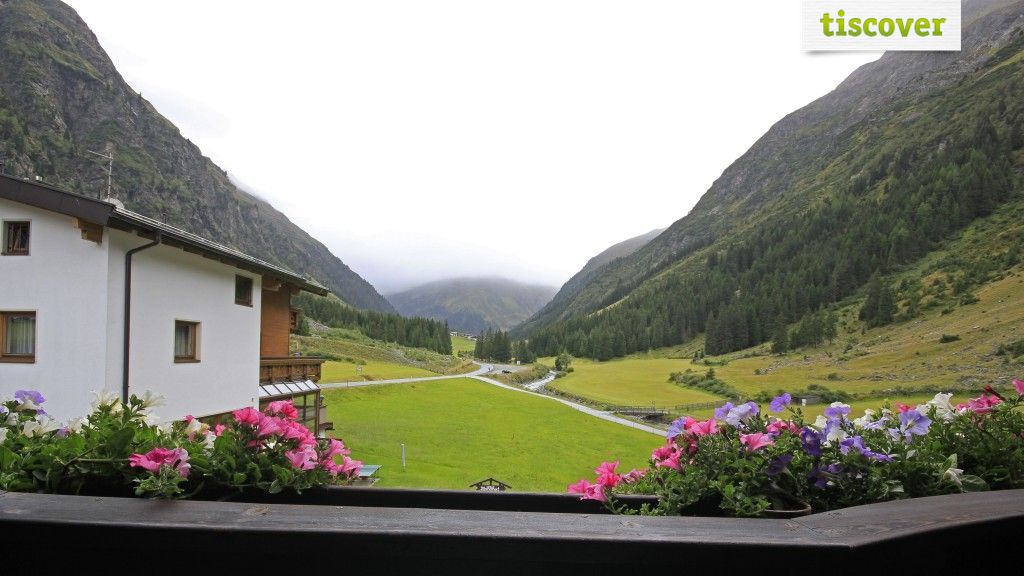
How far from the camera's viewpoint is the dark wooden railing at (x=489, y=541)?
1.17 meters

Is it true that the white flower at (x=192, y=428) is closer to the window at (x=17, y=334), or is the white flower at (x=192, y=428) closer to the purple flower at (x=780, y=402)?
the purple flower at (x=780, y=402)

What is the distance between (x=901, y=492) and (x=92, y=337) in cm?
1323

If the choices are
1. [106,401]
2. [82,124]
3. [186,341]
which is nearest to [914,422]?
[106,401]

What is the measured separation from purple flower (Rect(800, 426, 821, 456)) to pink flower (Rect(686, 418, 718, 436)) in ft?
1.08

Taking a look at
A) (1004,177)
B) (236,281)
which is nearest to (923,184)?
(1004,177)

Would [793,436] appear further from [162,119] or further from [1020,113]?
[162,119]

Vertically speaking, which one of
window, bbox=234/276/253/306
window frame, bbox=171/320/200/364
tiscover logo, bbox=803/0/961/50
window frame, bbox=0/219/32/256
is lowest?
window frame, bbox=171/320/200/364

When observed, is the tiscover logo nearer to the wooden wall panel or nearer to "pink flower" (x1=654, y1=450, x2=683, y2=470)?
"pink flower" (x1=654, y1=450, x2=683, y2=470)

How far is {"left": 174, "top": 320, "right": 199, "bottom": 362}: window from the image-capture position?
42.7 feet

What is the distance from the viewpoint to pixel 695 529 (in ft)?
4.27

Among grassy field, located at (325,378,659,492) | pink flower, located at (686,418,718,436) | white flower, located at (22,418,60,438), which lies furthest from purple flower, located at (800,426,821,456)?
grassy field, located at (325,378,659,492)

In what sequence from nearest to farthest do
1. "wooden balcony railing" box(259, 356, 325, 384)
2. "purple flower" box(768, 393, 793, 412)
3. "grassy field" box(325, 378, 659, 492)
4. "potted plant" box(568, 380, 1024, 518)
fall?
1. "potted plant" box(568, 380, 1024, 518)
2. "purple flower" box(768, 393, 793, 412)
3. "wooden balcony railing" box(259, 356, 325, 384)
4. "grassy field" box(325, 378, 659, 492)

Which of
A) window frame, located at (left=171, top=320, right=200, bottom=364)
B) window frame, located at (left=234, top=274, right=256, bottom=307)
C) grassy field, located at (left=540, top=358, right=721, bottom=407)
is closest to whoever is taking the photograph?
window frame, located at (left=171, top=320, right=200, bottom=364)

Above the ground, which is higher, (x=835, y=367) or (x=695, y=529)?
(x=695, y=529)
